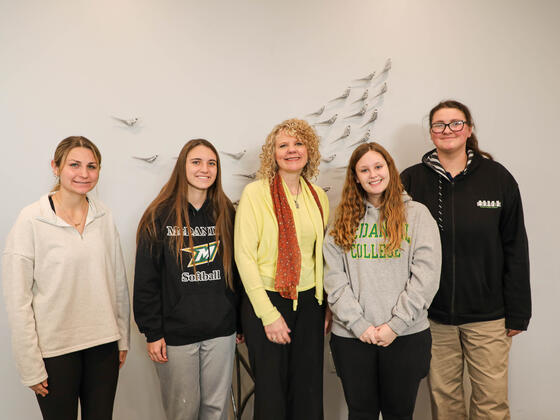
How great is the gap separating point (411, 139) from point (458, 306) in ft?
3.32

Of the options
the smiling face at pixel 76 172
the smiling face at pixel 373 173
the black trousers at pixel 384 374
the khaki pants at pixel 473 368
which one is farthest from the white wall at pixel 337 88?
the black trousers at pixel 384 374

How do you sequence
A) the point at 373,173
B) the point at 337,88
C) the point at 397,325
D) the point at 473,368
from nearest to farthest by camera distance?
the point at 397,325 < the point at 373,173 < the point at 473,368 < the point at 337,88

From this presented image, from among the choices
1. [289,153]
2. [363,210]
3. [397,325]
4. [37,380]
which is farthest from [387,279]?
[37,380]

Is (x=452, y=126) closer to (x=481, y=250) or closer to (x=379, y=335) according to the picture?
(x=481, y=250)

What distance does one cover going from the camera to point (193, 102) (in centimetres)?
212

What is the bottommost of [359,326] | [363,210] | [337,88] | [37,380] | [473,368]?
[473,368]

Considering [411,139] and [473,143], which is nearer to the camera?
[473,143]

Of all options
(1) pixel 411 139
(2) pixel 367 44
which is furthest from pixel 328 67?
(1) pixel 411 139

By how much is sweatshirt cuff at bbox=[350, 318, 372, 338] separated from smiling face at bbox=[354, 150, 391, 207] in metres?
0.54

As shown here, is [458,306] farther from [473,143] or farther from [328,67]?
[328,67]

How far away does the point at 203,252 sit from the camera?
1642 millimetres

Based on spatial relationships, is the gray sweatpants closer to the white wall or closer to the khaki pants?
the white wall

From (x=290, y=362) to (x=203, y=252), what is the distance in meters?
0.64

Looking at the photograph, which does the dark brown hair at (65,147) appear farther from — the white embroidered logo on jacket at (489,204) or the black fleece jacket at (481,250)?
the white embroidered logo on jacket at (489,204)
